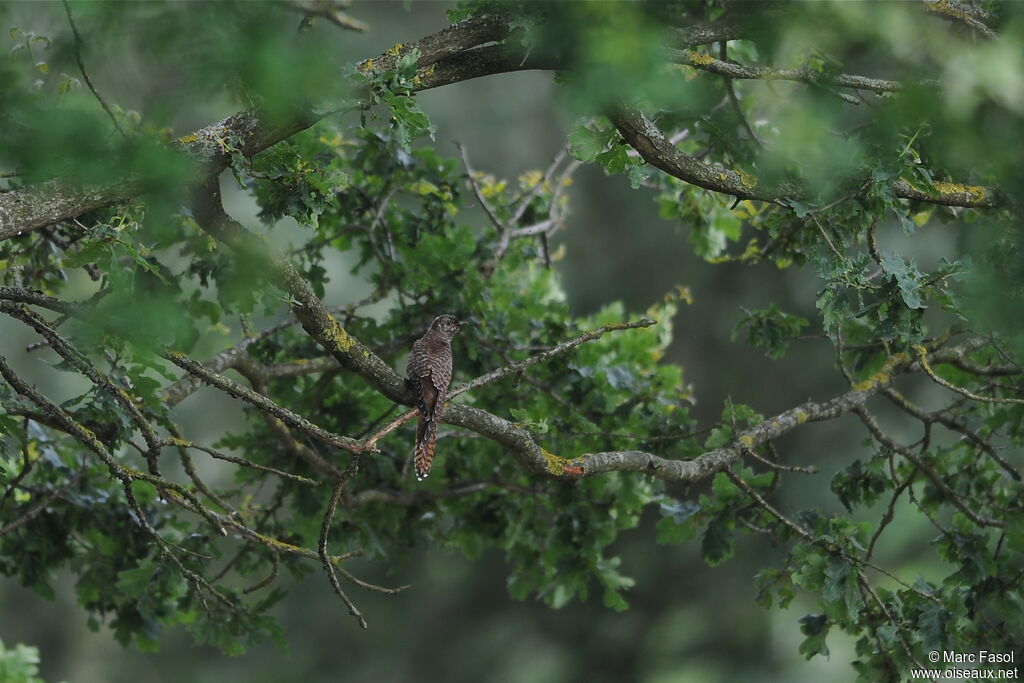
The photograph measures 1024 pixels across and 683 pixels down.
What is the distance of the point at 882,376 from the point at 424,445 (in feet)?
5.87

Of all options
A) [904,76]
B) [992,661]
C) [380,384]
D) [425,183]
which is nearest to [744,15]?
[904,76]

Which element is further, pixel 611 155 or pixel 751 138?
pixel 751 138

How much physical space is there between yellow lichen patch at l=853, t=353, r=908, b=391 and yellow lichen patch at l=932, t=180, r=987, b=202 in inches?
34.0

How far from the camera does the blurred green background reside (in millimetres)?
10094

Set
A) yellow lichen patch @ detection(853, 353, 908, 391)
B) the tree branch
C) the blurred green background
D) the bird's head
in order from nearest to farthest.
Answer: the tree branch, yellow lichen patch @ detection(853, 353, 908, 391), the bird's head, the blurred green background

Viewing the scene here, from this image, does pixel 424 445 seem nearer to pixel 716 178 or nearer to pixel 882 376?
pixel 716 178

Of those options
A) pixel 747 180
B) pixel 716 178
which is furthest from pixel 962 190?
pixel 716 178

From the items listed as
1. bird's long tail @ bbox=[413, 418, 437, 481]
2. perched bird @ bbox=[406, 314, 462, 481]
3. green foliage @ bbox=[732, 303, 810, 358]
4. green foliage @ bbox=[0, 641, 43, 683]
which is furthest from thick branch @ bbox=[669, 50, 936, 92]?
green foliage @ bbox=[0, 641, 43, 683]

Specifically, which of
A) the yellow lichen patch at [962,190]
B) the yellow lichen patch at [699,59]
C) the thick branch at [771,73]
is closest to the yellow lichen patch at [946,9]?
the thick branch at [771,73]

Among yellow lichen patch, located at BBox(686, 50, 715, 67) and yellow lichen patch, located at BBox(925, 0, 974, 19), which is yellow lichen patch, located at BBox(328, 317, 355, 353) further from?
yellow lichen patch, located at BBox(925, 0, 974, 19)

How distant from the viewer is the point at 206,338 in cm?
448

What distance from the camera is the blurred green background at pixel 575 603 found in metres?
10.1

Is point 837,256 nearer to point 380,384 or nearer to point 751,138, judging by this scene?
point 751,138

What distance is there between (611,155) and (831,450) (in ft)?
23.6
